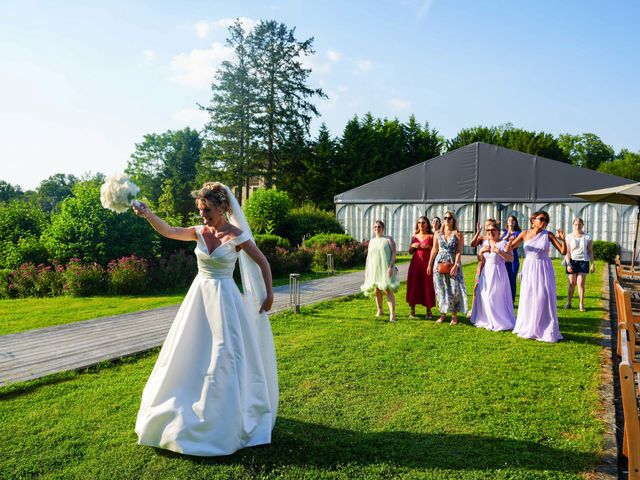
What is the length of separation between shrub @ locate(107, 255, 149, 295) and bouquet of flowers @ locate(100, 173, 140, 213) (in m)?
9.57

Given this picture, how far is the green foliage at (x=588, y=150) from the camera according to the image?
80375mm

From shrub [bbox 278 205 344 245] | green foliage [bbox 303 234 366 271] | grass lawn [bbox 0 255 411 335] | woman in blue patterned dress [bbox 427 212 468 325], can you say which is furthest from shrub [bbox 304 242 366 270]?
woman in blue patterned dress [bbox 427 212 468 325]

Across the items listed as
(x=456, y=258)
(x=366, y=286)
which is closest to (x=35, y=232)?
(x=366, y=286)

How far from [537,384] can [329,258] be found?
13226 mm

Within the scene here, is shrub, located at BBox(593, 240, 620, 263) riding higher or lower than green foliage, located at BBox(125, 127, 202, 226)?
lower

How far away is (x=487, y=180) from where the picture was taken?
27031 mm

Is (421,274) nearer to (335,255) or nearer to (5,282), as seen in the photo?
(335,255)

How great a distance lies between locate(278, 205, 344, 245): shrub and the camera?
26172mm

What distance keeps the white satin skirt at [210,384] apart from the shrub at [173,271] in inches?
394

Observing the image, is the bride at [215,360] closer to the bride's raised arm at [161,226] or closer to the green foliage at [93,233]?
the bride's raised arm at [161,226]

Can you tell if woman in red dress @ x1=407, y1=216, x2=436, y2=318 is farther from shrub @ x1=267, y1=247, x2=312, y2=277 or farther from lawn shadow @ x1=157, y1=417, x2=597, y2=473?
shrub @ x1=267, y1=247, x2=312, y2=277

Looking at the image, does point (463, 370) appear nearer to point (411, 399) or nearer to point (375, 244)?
point (411, 399)

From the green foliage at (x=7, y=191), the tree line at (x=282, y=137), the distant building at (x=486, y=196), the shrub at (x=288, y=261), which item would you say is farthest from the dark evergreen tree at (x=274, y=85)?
the green foliage at (x=7, y=191)

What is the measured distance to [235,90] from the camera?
41.2m
